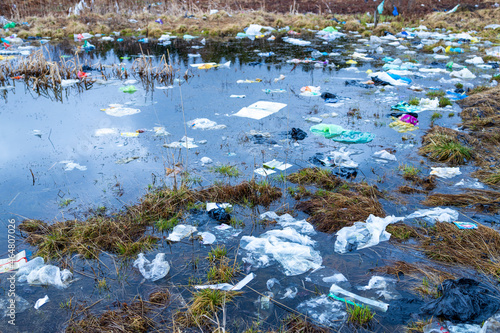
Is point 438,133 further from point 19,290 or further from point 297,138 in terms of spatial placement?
point 19,290

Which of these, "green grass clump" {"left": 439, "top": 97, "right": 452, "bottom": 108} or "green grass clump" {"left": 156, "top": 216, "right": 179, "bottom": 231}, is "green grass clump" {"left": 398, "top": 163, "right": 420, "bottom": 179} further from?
"green grass clump" {"left": 439, "top": 97, "right": 452, "bottom": 108}

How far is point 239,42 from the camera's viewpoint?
12.0 metres

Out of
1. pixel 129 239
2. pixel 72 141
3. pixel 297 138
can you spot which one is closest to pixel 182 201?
pixel 129 239

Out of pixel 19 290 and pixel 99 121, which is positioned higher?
pixel 99 121

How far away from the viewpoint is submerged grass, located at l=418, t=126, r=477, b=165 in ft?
13.3

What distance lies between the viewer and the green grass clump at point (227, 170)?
12.7 ft

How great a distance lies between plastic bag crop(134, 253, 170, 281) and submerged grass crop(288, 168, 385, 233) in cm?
122

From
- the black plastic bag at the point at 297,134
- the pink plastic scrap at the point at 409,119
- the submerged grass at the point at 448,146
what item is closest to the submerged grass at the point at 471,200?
the submerged grass at the point at 448,146

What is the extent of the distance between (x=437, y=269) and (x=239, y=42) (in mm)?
10654

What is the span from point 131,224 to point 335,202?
1.68 meters

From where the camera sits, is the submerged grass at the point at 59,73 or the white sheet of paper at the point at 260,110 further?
the submerged grass at the point at 59,73

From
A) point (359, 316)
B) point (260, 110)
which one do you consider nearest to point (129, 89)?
point (260, 110)

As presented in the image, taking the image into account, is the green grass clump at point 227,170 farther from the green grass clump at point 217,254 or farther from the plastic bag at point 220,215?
the green grass clump at point 217,254

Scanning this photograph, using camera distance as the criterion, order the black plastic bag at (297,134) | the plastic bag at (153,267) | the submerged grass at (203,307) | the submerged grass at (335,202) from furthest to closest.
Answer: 1. the black plastic bag at (297,134)
2. the submerged grass at (335,202)
3. the plastic bag at (153,267)
4. the submerged grass at (203,307)
